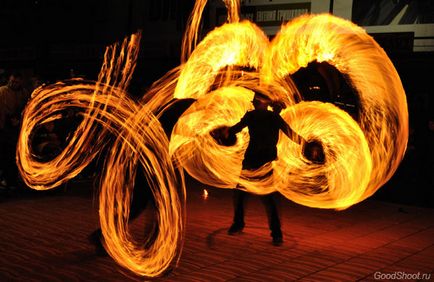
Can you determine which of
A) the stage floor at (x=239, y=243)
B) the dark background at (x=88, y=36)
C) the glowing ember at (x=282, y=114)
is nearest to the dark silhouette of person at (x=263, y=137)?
the glowing ember at (x=282, y=114)

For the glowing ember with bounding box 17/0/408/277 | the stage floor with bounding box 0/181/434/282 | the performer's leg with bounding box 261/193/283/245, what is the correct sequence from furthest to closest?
the glowing ember with bounding box 17/0/408/277 → the performer's leg with bounding box 261/193/283/245 → the stage floor with bounding box 0/181/434/282

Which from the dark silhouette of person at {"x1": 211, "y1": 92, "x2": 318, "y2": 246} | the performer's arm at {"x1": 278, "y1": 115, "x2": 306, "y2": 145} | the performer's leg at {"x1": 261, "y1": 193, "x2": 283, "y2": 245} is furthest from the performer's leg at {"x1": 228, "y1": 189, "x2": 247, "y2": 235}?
the performer's arm at {"x1": 278, "y1": 115, "x2": 306, "y2": 145}

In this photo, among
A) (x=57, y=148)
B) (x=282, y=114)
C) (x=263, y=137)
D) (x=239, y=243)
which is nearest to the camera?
(x=239, y=243)

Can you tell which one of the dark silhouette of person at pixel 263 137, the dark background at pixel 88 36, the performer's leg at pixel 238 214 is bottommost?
the performer's leg at pixel 238 214

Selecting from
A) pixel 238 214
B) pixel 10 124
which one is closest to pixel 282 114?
pixel 238 214

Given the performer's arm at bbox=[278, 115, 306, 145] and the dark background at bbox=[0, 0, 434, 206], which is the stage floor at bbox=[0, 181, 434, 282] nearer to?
the performer's arm at bbox=[278, 115, 306, 145]

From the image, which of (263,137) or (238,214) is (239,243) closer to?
(238,214)

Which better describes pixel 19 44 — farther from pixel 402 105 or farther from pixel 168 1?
pixel 402 105

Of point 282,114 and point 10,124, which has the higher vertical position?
point 282,114

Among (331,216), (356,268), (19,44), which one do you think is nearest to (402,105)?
(331,216)

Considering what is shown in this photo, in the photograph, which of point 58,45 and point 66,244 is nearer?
point 66,244

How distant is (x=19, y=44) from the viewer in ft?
57.9

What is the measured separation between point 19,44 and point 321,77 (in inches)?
423

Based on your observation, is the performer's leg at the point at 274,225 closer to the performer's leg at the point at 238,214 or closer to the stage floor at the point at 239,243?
the stage floor at the point at 239,243
